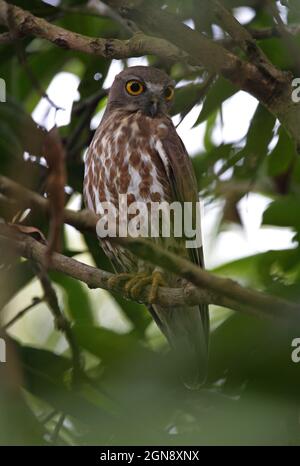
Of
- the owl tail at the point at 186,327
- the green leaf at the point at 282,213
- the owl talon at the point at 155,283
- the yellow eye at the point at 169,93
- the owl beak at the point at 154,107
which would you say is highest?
the yellow eye at the point at 169,93

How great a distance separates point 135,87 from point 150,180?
3.75 feet

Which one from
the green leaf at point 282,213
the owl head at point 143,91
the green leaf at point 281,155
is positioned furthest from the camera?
the owl head at point 143,91

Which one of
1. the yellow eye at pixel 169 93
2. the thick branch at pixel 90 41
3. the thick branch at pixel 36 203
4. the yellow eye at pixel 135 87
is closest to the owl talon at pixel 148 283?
the thick branch at pixel 90 41

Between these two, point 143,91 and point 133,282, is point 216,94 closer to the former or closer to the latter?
point 143,91

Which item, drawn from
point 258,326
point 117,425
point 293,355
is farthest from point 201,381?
point 117,425

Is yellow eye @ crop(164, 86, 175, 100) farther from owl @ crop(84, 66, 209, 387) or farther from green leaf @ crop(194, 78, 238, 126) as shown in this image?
green leaf @ crop(194, 78, 238, 126)

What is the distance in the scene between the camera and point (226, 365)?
3.51 meters

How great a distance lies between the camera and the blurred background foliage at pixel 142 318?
8.32ft

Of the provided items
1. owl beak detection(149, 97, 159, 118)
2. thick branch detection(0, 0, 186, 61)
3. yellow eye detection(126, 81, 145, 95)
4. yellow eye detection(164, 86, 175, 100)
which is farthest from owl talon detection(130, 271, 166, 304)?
yellow eye detection(126, 81, 145, 95)

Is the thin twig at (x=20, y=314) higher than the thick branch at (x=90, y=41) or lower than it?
lower

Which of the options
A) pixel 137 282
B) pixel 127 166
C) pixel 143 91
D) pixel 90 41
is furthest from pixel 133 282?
pixel 143 91

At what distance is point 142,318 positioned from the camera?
16.8ft

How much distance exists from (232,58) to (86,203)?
6.58 ft

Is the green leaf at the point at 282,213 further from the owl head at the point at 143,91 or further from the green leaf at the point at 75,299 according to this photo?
the owl head at the point at 143,91
